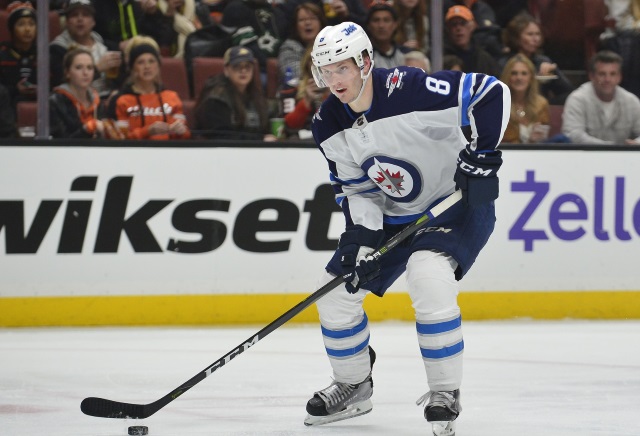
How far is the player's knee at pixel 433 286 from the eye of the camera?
3.06 metres

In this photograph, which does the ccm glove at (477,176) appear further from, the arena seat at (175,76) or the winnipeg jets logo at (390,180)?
the arena seat at (175,76)

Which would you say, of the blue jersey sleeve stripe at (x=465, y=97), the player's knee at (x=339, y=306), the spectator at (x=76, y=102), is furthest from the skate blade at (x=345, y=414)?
the spectator at (x=76, y=102)

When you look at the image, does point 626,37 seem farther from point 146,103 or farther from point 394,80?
point 394,80

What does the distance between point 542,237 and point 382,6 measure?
1.41m

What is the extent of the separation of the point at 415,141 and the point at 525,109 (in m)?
2.57

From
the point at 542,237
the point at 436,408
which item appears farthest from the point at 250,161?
the point at 436,408

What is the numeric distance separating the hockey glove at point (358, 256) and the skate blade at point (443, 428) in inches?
17.2

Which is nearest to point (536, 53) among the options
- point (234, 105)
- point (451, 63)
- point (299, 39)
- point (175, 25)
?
point (451, 63)

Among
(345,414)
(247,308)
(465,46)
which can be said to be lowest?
(247,308)

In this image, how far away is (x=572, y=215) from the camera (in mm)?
5668

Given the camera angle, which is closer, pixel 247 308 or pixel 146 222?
Result: pixel 146 222

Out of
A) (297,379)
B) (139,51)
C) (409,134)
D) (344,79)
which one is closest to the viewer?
(344,79)

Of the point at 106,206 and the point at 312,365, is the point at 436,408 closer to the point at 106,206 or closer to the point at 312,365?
the point at 312,365

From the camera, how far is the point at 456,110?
3258mm
